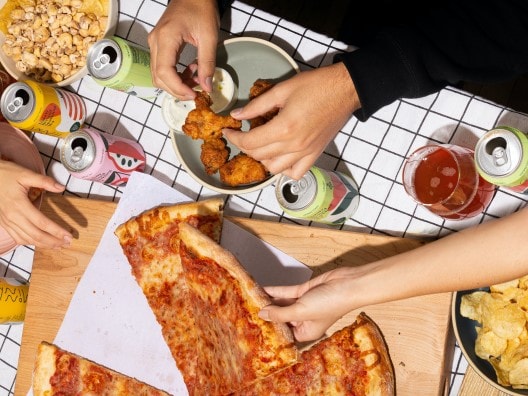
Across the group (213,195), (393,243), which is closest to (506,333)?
(393,243)

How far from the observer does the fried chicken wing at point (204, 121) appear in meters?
1.72

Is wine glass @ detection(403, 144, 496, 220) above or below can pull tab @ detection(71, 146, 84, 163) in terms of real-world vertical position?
above

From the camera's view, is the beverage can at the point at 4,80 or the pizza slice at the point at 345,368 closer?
the pizza slice at the point at 345,368

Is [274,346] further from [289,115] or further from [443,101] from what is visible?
[443,101]

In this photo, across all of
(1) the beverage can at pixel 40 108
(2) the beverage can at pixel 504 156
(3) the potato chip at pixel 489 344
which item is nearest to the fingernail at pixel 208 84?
(1) the beverage can at pixel 40 108

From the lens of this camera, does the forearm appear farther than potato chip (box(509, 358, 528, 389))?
No

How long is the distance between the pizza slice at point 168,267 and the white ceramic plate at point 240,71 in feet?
0.33

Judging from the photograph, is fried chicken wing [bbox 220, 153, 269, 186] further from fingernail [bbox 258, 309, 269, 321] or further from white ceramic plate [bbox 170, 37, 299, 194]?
fingernail [bbox 258, 309, 269, 321]

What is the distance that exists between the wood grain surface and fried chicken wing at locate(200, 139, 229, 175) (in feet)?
0.65

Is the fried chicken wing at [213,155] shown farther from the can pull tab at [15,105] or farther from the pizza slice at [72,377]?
the pizza slice at [72,377]

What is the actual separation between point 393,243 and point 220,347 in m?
0.58

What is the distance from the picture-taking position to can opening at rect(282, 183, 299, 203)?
5.49 feet

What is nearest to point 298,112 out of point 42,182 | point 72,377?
point 42,182

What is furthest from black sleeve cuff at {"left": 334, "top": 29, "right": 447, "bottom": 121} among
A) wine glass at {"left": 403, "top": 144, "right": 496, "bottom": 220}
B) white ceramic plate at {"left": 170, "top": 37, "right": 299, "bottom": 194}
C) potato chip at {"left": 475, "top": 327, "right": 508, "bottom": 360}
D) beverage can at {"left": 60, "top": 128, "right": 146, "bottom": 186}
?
beverage can at {"left": 60, "top": 128, "right": 146, "bottom": 186}
